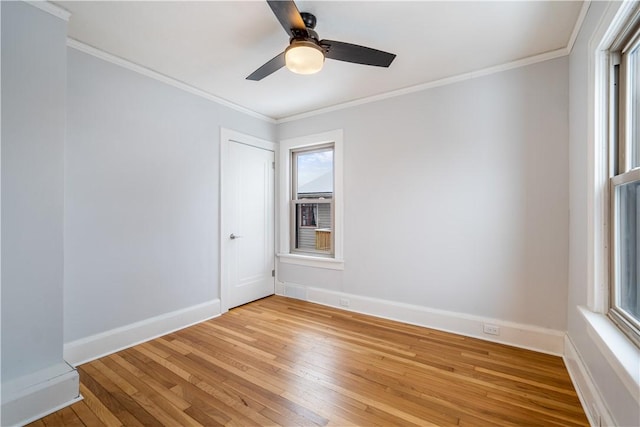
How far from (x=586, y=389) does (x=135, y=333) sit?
344 cm

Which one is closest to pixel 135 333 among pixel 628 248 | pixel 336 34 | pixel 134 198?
pixel 134 198

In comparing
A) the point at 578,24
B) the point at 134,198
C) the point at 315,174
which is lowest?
the point at 134,198

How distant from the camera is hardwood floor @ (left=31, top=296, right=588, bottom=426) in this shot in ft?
5.35

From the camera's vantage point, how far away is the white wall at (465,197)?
234cm

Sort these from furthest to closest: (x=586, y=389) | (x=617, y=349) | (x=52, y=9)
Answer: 1. (x=52, y=9)
2. (x=586, y=389)
3. (x=617, y=349)

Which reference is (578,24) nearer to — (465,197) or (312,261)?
(465,197)

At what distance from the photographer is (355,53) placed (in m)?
1.91

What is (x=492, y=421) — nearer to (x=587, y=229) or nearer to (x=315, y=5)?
(x=587, y=229)

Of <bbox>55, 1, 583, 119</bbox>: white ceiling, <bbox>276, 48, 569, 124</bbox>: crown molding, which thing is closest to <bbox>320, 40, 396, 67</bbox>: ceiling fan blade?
<bbox>55, 1, 583, 119</bbox>: white ceiling

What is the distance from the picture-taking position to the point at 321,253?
3.79 meters

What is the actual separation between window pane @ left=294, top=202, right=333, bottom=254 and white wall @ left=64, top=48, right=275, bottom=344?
1.22m

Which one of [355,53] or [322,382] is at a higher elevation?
[355,53]

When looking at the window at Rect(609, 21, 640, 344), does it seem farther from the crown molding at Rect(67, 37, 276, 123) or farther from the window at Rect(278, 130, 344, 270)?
the crown molding at Rect(67, 37, 276, 123)

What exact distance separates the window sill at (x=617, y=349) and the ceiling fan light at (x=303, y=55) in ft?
7.16
